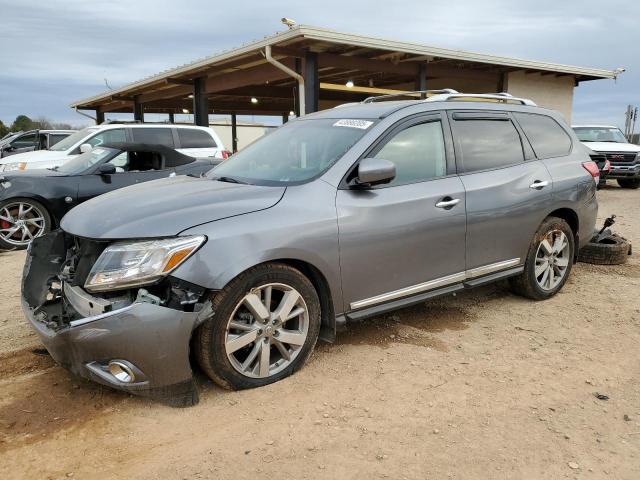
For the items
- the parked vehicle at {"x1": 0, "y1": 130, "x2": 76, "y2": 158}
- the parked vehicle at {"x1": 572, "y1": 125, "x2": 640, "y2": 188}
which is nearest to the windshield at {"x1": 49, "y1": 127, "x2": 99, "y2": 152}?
the parked vehicle at {"x1": 0, "y1": 130, "x2": 76, "y2": 158}

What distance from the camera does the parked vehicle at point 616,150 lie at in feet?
51.4

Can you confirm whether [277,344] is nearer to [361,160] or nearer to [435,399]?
[435,399]

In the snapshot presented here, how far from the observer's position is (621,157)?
1575 centimetres

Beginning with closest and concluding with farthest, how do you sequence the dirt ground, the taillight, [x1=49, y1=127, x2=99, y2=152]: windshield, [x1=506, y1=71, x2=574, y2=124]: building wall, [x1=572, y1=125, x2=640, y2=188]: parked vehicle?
the dirt ground < the taillight < [x1=49, y1=127, x2=99, y2=152]: windshield < [x1=572, y1=125, x2=640, y2=188]: parked vehicle < [x1=506, y1=71, x2=574, y2=124]: building wall

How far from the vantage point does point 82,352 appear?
9.34ft

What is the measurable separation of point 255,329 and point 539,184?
2.92 meters

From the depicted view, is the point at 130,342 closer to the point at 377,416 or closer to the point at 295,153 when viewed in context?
the point at 377,416

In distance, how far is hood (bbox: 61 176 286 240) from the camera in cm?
298

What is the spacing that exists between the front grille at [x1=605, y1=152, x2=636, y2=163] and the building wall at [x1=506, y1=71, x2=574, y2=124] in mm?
2051

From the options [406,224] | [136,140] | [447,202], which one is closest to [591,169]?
[447,202]

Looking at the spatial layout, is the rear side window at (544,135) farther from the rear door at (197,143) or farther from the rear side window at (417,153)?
the rear door at (197,143)

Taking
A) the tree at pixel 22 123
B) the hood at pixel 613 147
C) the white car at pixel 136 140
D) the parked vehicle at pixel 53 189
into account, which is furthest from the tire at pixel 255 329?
the tree at pixel 22 123

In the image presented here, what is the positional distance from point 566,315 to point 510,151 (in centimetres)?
148

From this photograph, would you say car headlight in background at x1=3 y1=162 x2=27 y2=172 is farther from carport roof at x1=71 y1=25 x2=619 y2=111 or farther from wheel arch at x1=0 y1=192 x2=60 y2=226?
carport roof at x1=71 y1=25 x2=619 y2=111
